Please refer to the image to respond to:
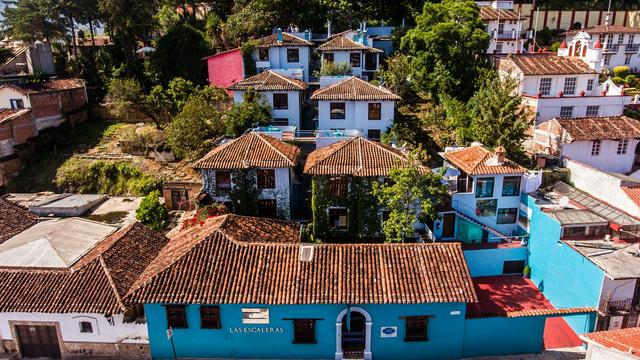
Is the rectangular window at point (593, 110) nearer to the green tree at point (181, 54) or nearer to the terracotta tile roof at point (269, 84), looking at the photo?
the terracotta tile roof at point (269, 84)

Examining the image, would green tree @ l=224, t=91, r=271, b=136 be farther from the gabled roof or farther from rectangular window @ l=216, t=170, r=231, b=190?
the gabled roof

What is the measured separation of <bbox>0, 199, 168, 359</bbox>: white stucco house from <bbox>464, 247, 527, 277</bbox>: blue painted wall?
794 inches

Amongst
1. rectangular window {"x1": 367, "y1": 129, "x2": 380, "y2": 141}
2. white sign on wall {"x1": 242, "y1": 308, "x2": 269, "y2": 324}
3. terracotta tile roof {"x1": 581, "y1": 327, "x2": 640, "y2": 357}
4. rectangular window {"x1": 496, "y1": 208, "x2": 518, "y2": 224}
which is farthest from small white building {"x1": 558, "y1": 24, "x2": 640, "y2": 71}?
white sign on wall {"x1": 242, "y1": 308, "x2": 269, "y2": 324}

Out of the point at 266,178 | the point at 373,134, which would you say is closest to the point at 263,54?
the point at 373,134

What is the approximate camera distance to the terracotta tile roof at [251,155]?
31078 mm

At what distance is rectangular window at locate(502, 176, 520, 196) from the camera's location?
107 ft

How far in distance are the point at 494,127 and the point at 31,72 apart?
5314 centimetres

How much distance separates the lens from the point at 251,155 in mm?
31938

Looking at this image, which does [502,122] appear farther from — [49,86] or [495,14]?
[49,86]

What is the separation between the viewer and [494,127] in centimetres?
3634

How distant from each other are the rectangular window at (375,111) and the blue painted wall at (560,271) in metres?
13.6

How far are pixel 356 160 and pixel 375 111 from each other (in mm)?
9431

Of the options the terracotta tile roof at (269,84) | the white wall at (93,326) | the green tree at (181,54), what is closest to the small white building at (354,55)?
the terracotta tile roof at (269,84)

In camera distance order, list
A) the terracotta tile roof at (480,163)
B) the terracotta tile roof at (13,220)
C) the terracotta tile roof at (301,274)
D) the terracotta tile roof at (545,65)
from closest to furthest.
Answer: the terracotta tile roof at (301,274)
the terracotta tile roof at (13,220)
the terracotta tile roof at (480,163)
the terracotta tile roof at (545,65)
